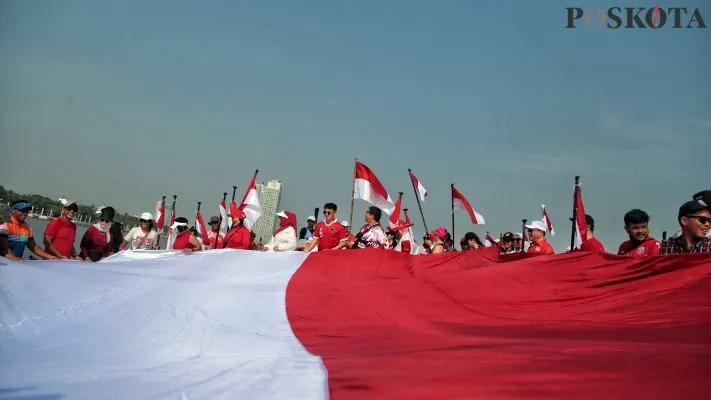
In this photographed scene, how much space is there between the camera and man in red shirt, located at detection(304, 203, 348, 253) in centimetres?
892

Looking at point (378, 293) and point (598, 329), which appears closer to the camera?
point (598, 329)

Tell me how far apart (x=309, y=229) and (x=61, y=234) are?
6.76 meters

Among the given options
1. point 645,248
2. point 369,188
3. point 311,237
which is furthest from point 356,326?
point 369,188

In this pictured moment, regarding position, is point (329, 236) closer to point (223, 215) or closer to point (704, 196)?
point (704, 196)

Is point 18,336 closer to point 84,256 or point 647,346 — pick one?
point 647,346

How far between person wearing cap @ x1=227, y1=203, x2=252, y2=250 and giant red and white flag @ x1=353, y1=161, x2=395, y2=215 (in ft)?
7.54

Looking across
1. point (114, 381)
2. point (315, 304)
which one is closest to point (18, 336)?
point (114, 381)

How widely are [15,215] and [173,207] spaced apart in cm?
1796

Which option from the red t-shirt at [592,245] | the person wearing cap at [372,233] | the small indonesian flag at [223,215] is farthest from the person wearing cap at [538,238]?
the small indonesian flag at [223,215]

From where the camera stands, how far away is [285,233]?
1034 centimetres

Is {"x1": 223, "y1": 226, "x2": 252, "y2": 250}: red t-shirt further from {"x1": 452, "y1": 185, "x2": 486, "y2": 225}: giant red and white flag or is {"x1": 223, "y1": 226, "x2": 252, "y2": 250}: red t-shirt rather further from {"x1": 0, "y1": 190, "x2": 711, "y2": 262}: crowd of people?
{"x1": 452, "y1": 185, "x2": 486, "y2": 225}: giant red and white flag

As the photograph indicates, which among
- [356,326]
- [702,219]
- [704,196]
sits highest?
[704,196]

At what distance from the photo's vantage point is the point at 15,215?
6.90 metres

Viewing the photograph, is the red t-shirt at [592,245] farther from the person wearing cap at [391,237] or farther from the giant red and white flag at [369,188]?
the person wearing cap at [391,237]
